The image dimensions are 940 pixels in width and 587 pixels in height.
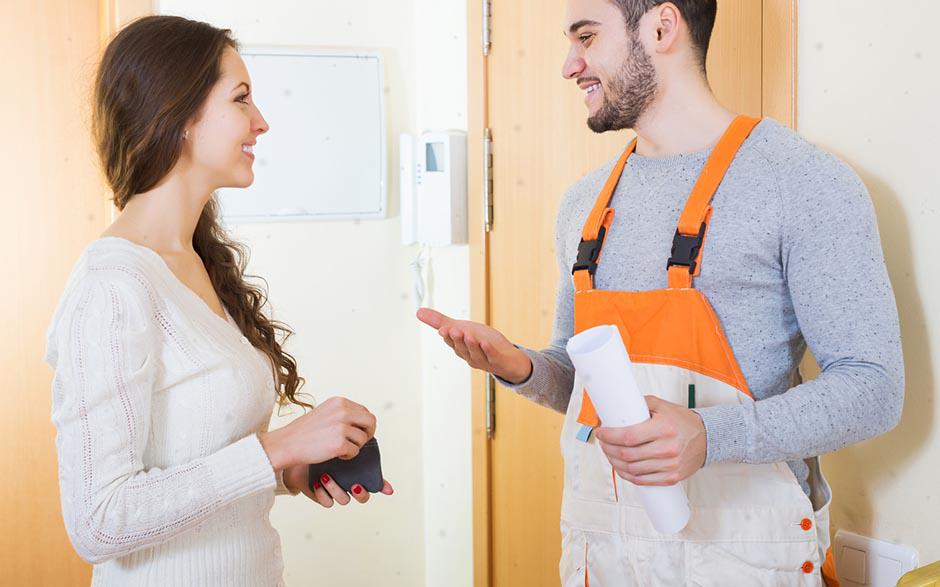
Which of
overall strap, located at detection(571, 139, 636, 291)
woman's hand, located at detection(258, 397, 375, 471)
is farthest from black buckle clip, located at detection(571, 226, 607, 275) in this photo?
woman's hand, located at detection(258, 397, 375, 471)

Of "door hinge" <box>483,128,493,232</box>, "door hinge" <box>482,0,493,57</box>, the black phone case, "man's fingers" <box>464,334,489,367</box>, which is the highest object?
"door hinge" <box>482,0,493,57</box>

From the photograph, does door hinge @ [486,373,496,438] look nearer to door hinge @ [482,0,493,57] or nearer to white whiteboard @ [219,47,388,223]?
white whiteboard @ [219,47,388,223]

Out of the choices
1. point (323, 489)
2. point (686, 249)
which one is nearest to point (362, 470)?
point (323, 489)

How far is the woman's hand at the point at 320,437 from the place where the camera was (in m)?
1.34

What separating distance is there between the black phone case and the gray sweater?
443 mm

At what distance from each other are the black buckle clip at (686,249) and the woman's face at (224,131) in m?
0.70

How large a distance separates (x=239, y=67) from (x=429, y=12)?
1.26 metres

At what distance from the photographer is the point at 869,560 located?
140cm

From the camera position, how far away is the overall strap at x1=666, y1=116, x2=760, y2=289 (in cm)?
133

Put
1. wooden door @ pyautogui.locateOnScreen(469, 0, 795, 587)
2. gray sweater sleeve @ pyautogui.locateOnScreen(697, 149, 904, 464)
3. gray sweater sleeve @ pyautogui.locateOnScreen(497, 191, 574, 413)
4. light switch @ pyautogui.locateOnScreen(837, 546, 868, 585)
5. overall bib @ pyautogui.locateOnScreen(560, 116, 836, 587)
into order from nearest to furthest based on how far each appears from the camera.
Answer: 1. gray sweater sleeve @ pyautogui.locateOnScreen(697, 149, 904, 464)
2. overall bib @ pyautogui.locateOnScreen(560, 116, 836, 587)
3. light switch @ pyautogui.locateOnScreen(837, 546, 868, 585)
4. gray sweater sleeve @ pyautogui.locateOnScreen(497, 191, 574, 413)
5. wooden door @ pyautogui.locateOnScreen(469, 0, 795, 587)

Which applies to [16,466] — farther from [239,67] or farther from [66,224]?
[239,67]

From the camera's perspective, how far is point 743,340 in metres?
1.33

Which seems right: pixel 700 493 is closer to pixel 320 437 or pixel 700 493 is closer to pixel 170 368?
pixel 320 437

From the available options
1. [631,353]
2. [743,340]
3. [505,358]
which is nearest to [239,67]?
[505,358]
